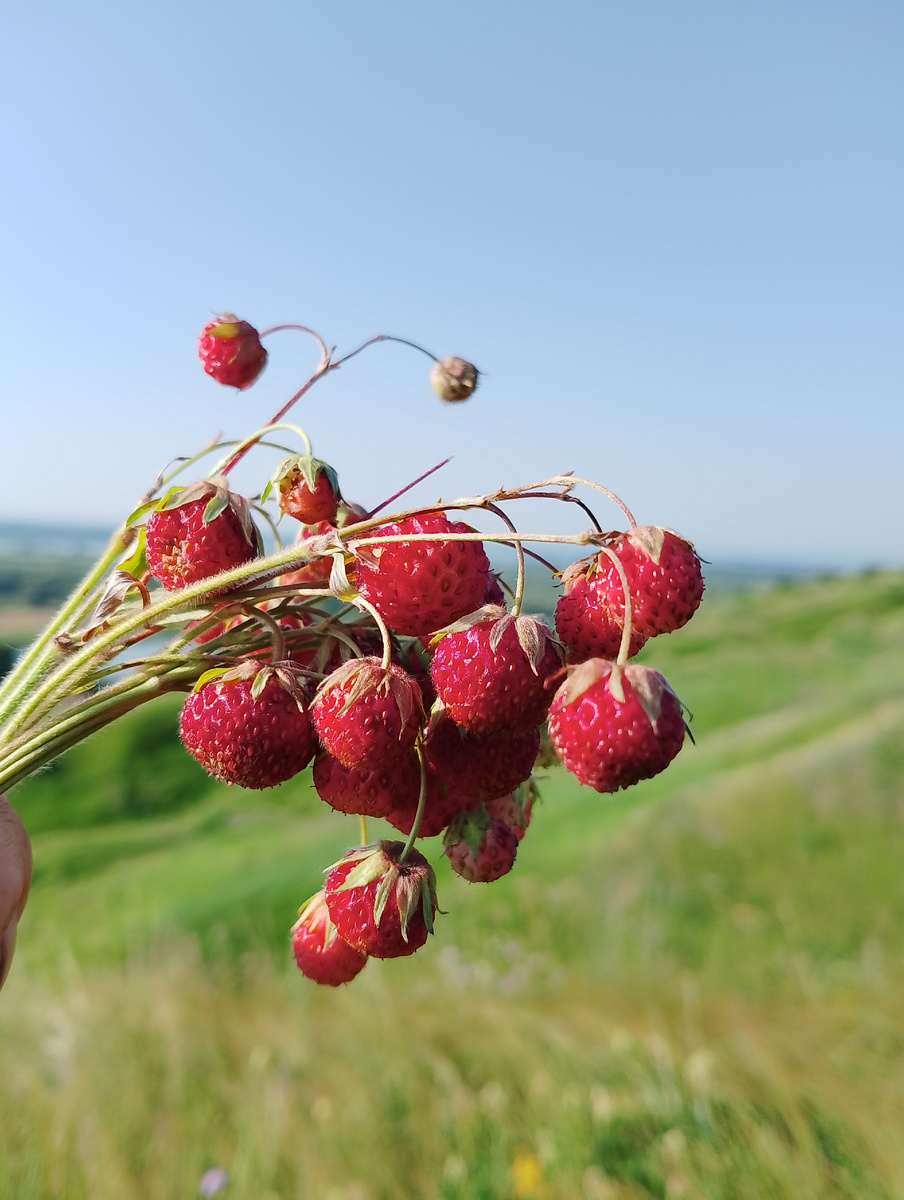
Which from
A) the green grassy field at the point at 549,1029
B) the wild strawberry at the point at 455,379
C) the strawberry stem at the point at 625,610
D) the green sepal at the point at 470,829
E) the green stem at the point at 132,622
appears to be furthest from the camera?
the green grassy field at the point at 549,1029

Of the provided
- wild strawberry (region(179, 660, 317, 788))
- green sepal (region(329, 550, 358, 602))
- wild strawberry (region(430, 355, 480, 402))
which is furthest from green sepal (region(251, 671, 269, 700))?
wild strawberry (region(430, 355, 480, 402))

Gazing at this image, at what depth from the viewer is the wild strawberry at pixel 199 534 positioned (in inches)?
35.7

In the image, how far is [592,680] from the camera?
0.75m

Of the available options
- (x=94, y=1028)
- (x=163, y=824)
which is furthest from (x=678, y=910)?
(x=163, y=824)

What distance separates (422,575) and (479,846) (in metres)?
0.31

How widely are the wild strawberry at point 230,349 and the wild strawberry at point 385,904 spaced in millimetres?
650

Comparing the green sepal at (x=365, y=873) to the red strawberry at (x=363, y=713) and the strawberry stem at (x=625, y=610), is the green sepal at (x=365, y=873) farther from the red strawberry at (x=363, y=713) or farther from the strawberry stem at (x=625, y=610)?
the strawberry stem at (x=625, y=610)

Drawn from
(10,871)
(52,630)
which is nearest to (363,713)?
(52,630)

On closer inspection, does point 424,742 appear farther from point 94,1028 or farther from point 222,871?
point 222,871

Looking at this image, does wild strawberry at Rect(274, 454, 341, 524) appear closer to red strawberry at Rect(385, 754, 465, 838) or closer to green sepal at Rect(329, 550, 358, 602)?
green sepal at Rect(329, 550, 358, 602)

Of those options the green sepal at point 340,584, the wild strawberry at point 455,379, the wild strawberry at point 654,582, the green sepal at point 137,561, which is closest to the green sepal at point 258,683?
the green sepal at point 340,584

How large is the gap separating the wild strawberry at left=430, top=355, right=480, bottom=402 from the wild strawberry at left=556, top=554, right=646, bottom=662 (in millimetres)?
396

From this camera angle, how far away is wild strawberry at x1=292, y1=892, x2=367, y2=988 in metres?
0.98

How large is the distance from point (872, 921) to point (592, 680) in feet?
17.2
